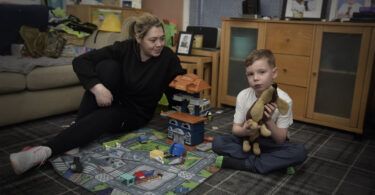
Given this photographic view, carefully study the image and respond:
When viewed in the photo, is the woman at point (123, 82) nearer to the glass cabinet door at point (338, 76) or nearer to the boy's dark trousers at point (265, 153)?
the boy's dark trousers at point (265, 153)

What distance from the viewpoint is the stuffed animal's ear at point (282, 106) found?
1360 mm

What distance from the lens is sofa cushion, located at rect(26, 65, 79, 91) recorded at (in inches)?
84.6

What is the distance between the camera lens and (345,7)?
2395mm

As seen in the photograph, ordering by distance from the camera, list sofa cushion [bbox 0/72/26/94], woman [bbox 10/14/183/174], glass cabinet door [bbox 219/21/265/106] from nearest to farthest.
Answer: woman [bbox 10/14/183/174] < sofa cushion [bbox 0/72/26/94] < glass cabinet door [bbox 219/21/265/106]

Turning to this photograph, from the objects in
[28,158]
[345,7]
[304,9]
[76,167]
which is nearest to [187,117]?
[76,167]

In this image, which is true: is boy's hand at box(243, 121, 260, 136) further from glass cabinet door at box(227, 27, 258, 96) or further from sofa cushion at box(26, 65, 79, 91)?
sofa cushion at box(26, 65, 79, 91)

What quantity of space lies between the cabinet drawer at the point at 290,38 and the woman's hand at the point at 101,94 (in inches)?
56.5

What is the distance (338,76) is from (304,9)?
2.15ft

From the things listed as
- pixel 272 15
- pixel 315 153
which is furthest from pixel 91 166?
pixel 272 15

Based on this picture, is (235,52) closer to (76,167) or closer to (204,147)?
(204,147)

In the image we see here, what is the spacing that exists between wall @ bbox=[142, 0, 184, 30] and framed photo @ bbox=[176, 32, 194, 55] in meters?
0.70

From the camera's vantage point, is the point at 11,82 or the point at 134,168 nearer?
the point at 134,168

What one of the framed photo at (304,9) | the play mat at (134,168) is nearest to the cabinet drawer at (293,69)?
the framed photo at (304,9)

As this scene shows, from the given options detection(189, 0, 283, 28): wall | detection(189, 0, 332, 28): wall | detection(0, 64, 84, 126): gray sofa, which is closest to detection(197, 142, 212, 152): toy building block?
detection(0, 64, 84, 126): gray sofa
